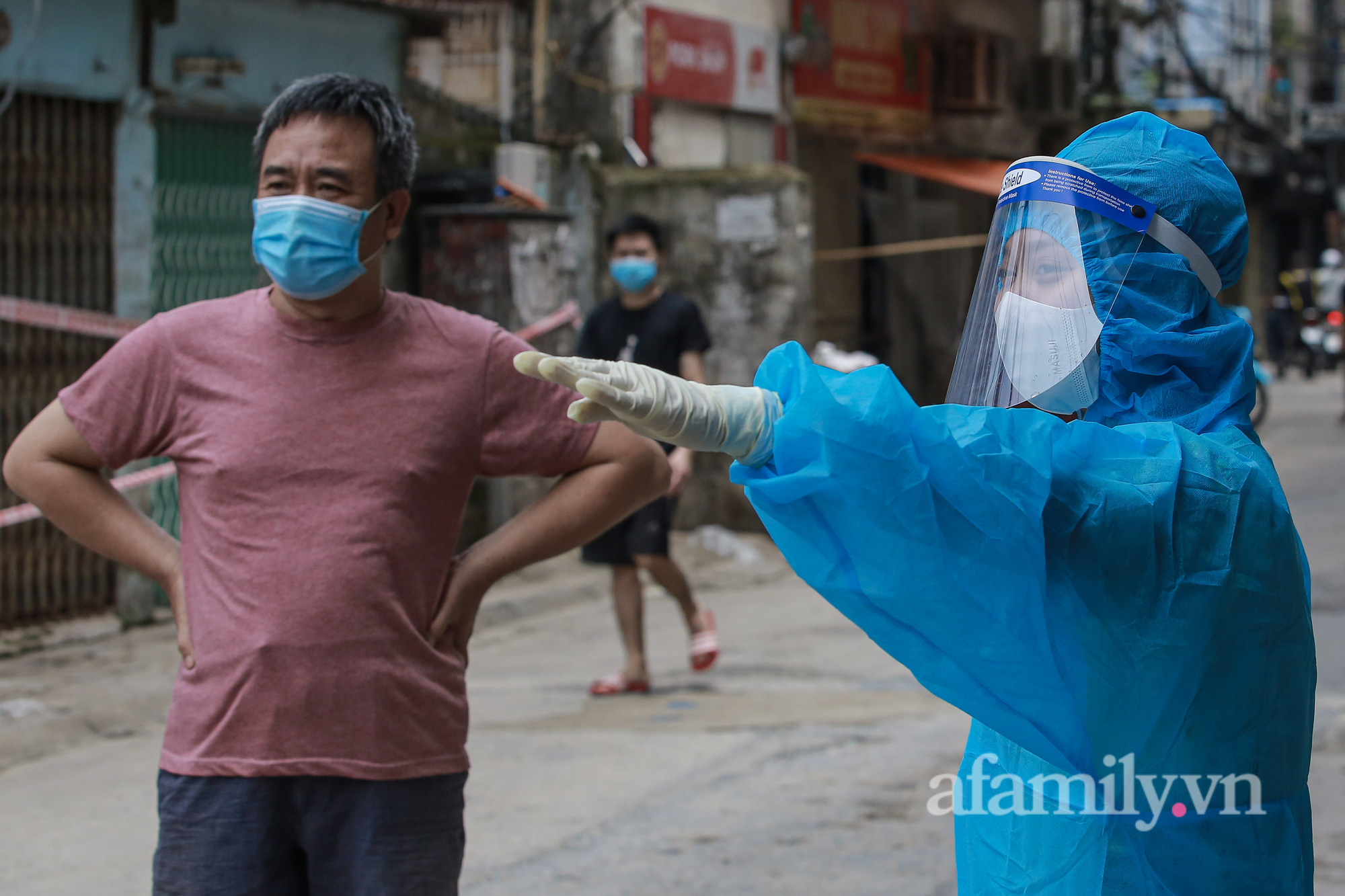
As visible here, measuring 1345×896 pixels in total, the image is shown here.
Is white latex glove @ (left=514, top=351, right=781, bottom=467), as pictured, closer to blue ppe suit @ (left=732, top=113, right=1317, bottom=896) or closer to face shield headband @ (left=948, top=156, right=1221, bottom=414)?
blue ppe suit @ (left=732, top=113, right=1317, bottom=896)

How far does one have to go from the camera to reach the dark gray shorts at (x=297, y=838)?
2.16 metres

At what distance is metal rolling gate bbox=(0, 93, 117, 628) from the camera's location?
671 centimetres

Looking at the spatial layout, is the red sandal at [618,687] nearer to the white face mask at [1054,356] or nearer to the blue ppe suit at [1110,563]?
the blue ppe suit at [1110,563]

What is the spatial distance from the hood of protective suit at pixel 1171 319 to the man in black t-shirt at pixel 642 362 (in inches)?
165

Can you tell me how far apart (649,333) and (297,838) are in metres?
4.14

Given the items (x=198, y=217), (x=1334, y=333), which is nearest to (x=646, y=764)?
(x=198, y=217)

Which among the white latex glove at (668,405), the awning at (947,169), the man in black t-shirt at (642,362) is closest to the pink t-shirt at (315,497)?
the white latex glove at (668,405)

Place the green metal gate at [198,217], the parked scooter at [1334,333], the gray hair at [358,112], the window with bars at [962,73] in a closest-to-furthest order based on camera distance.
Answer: the gray hair at [358,112]
the green metal gate at [198,217]
the window with bars at [962,73]
the parked scooter at [1334,333]

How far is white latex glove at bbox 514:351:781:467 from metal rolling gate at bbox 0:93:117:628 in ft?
19.2

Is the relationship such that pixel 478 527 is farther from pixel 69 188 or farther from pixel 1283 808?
pixel 1283 808

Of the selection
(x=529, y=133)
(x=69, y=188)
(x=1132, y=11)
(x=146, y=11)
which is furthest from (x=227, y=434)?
(x=1132, y=11)

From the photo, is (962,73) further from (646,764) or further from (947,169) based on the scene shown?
(646,764)

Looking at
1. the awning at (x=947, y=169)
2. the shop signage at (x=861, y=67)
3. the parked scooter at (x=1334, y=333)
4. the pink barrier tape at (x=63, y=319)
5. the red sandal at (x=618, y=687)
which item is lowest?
the red sandal at (x=618, y=687)

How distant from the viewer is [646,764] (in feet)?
16.7
